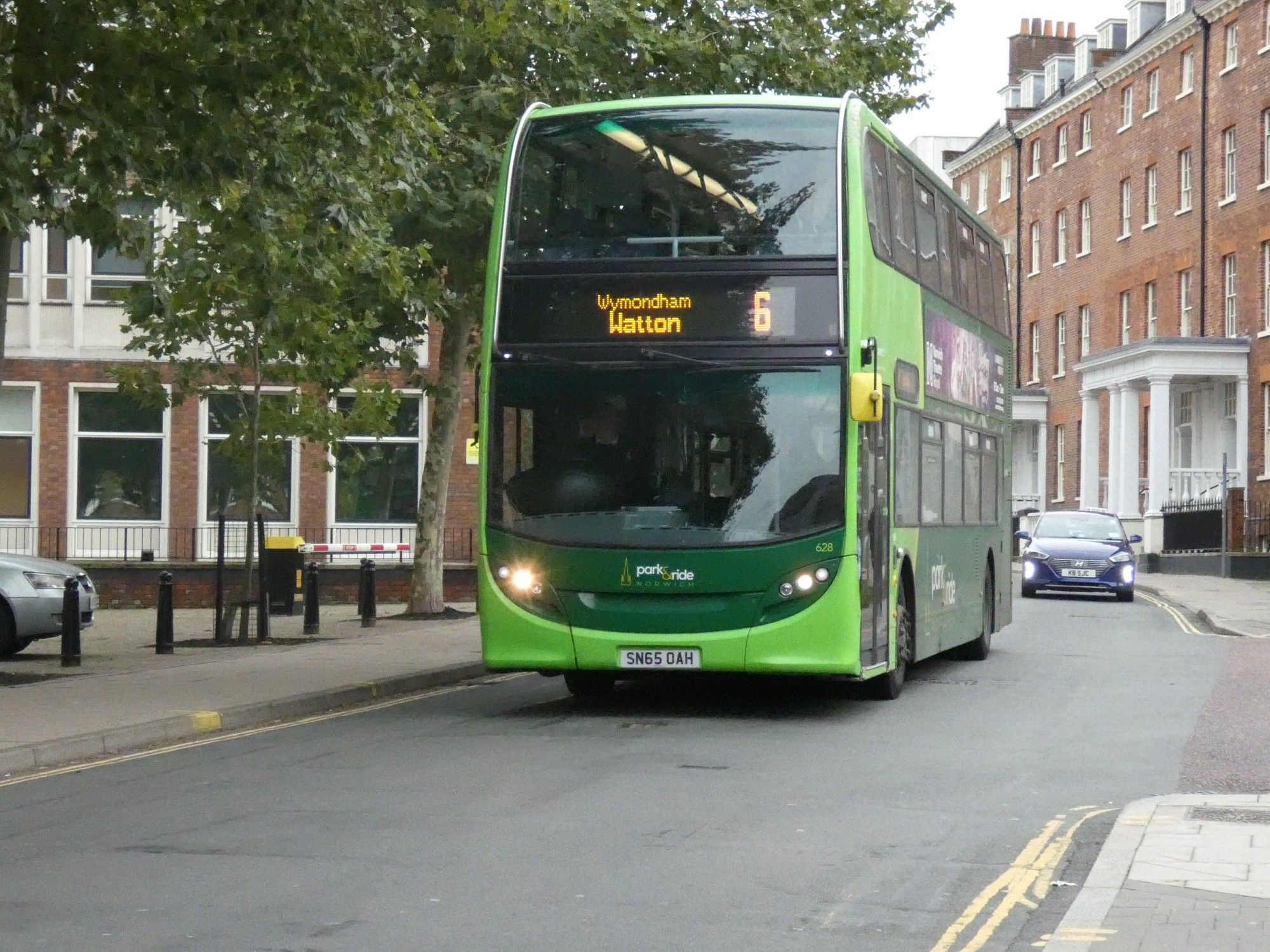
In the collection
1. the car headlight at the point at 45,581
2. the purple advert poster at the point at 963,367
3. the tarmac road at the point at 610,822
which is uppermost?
the purple advert poster at the point at 963,367

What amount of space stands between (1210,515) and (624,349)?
35.4 m

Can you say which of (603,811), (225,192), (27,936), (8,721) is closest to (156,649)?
(225,192)

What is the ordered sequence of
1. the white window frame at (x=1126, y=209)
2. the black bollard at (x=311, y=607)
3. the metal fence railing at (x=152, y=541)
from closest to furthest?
the black bollard at (x=311, y=607), the metal fence railing at (x=152, y=541), the white window frame at (x=1126, y=209)

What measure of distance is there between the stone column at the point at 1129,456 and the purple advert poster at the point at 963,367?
31.4m

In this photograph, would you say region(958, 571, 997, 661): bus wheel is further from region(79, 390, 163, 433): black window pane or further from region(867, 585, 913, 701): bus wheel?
region(79, 390, 163, 433): black window pane

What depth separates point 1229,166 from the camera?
4956 centimetres

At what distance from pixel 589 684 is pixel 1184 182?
40357 mm

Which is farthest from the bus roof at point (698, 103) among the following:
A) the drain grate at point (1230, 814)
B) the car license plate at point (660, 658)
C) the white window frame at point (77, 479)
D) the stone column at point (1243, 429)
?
the stone column at point (1243, 429)

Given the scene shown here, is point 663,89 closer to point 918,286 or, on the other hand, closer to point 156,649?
point 918,286

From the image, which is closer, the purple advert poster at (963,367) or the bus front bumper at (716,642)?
the bus front bumper at (716,642)

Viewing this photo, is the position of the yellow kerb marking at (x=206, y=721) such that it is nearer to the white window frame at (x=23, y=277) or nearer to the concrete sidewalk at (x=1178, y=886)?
the concrete sidewalk at (x=1178, y=886)

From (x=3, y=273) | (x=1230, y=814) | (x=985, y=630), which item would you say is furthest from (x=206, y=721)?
(x=985, y=630)

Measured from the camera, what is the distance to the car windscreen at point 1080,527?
36.2 m

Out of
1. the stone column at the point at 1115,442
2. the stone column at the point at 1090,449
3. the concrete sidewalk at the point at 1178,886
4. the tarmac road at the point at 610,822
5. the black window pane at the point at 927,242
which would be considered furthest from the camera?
the stone column at the point at 1090,449
